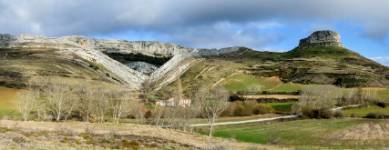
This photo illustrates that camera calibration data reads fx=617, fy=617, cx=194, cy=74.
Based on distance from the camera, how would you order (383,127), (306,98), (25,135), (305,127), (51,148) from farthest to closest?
(306,98), (305,127), (383,127), (25,135), (51,148)

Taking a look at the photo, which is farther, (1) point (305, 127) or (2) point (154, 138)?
(1) point (305, 127)

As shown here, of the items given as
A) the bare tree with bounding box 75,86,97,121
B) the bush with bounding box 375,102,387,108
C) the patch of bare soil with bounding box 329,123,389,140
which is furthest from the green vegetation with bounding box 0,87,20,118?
the bush with bounding box 375,102,387,108

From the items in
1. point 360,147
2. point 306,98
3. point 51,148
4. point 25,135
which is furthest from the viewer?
point 306,98

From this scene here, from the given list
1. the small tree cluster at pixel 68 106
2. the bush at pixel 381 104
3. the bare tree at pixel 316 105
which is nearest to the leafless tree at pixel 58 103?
the small tree cluster at pixel 68 106

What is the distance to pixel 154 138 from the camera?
80.3m

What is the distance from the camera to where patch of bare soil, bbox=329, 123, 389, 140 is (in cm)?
10425

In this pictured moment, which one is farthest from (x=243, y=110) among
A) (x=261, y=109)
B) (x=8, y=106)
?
(x=8, y=106)

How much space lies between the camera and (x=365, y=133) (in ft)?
350

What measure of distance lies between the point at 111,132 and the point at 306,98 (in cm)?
12596

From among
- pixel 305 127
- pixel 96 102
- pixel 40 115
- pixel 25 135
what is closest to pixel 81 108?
pixel 96 102

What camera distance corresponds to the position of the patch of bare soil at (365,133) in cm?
10425

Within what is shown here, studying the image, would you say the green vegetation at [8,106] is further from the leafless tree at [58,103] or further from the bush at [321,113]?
the bush at [321,113]

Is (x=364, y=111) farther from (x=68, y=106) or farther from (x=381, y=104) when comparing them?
(x=68, y=106)

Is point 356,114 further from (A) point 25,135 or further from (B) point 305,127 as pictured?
(A) point 25,135
